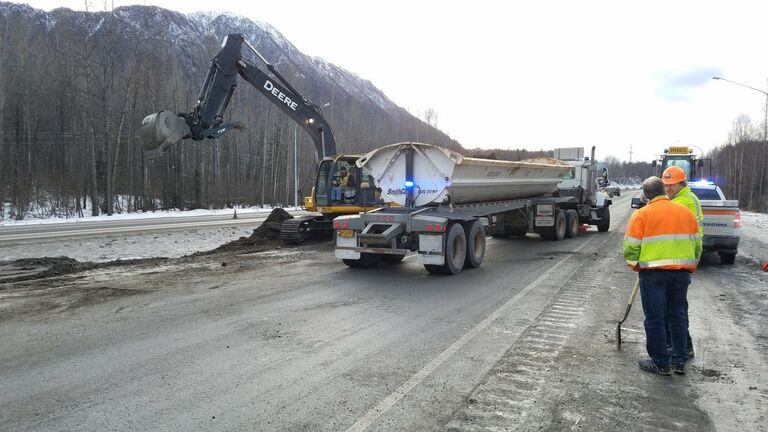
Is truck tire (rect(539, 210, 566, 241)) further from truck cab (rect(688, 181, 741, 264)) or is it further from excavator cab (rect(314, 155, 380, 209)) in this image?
excavator cab (rect(314, 155, 380, 209))

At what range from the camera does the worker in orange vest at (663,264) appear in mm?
4629

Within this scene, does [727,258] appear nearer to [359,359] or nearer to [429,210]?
[429,210]

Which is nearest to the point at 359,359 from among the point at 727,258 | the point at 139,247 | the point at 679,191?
the point at 679,191

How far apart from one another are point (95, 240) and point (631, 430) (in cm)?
1602

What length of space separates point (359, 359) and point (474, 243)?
622cm

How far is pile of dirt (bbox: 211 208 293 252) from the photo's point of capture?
49.7 feet

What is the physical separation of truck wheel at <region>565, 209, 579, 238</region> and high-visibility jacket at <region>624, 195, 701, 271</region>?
41.5ft

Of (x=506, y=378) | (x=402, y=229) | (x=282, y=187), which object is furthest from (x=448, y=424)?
(x=282, y=187)

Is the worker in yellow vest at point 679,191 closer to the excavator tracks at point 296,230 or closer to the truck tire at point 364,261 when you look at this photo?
the truck tire at point 364,261

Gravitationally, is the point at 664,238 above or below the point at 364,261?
above

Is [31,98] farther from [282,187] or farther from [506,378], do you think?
[506,378]

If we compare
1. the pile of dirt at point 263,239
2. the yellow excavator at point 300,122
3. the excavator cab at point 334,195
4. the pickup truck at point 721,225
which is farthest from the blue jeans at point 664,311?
the pile of dirt at point 263,239

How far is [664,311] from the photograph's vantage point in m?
4.76

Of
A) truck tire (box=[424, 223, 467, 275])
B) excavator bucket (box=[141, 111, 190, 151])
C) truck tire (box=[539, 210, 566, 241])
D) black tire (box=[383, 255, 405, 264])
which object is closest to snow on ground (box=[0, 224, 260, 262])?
excavator bucket (box=[141, 111, 190, 151])
